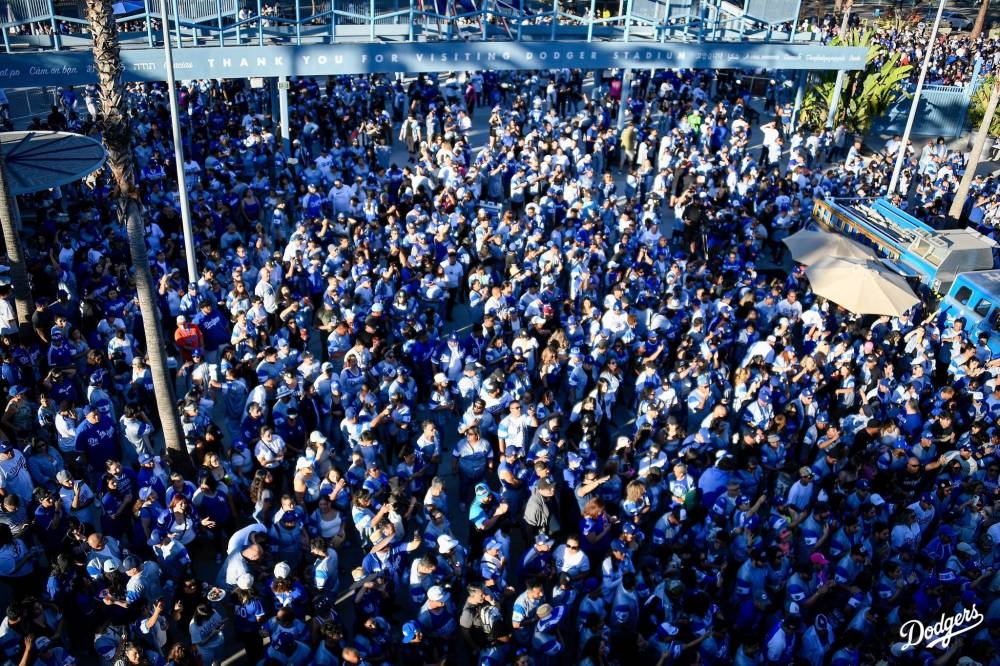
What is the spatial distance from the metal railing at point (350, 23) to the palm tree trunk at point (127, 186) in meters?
9.03

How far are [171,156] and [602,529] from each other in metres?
14.0

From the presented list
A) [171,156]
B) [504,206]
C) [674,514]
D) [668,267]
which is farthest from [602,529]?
[171,156]

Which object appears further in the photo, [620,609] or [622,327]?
[622,327]

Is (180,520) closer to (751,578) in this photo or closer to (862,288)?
(751,578)

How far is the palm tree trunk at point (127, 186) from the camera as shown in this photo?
27.4 feet

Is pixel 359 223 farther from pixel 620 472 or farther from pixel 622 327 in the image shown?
pixel 620 472

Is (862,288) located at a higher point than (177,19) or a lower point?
lower

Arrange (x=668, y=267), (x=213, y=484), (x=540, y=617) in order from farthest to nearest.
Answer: (x=668, y=267), (x=213, y=484), (x=540, y=617)

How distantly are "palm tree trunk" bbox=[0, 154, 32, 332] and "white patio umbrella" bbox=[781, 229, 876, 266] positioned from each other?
11.7 meters

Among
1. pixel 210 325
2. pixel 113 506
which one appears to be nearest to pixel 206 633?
pixel 113 506

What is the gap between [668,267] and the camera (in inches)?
559

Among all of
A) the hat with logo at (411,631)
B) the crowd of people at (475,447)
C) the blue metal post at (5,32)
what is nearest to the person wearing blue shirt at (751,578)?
the crowd of people at (475,447)

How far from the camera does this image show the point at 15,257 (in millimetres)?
11578

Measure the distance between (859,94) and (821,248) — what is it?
14344mm
